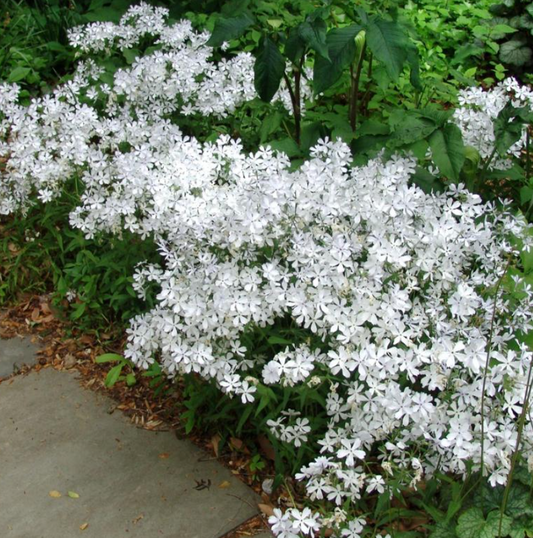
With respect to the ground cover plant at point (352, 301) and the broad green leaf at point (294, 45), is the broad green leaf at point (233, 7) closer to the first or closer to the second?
the ground cover plant at point (352, 301)

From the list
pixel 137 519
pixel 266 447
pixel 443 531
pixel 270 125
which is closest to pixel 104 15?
pixel 270 125

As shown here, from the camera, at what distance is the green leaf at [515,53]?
18.3 feet

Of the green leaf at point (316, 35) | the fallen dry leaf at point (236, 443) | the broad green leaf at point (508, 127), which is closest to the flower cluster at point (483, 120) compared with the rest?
the broad green leaf at point (508, 127)

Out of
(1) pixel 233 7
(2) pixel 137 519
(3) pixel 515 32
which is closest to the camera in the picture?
(2) pixel 137 519

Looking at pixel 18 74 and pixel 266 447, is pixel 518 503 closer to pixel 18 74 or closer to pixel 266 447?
pixel 266 447

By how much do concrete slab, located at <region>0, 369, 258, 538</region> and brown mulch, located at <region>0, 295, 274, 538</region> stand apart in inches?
1.8

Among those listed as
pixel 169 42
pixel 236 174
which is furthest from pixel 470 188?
pixel 169 42

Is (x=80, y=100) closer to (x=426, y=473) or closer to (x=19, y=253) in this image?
(x=19, y=253)

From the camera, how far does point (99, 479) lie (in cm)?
293

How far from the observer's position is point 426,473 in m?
2.51

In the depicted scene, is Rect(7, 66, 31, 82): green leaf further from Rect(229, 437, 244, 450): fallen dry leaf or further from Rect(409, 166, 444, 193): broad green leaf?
Rect(229, 437, 244, 450): fallen dry leaf

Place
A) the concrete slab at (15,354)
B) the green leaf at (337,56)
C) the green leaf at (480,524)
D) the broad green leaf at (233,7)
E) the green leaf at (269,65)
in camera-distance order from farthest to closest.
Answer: the broad green leaf at (233,7) < the concrete slab at (15,354) < the green leaf at (269,65) < the green leaf at (337,56) < the green leaf at (480,524)

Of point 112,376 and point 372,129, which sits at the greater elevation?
point 372,129

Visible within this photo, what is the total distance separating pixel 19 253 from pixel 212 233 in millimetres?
1732
